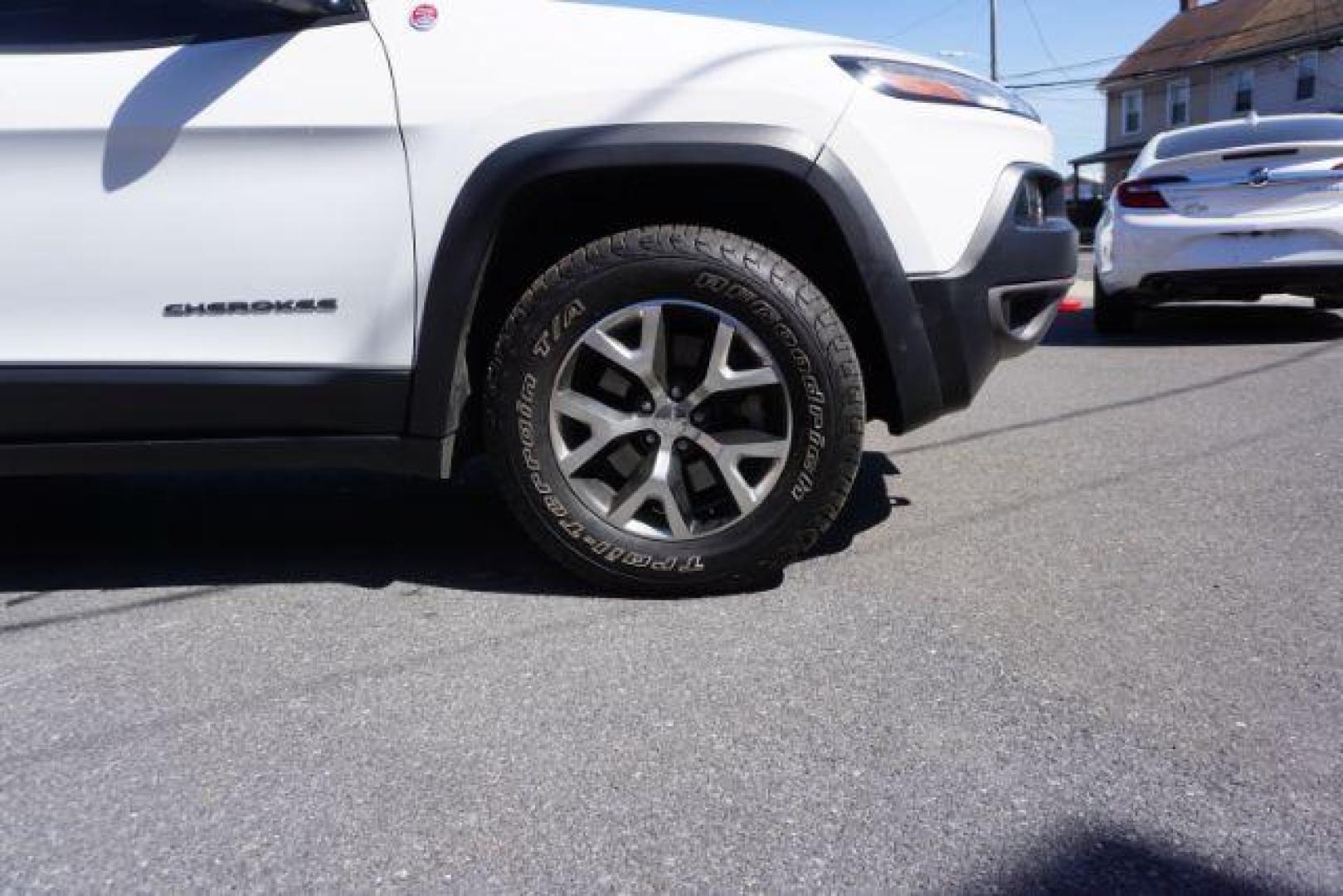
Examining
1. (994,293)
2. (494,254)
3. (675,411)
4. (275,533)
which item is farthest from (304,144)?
(994,293)

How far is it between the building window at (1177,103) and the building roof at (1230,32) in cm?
66

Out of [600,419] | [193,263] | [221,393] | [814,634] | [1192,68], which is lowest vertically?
[1192,68]

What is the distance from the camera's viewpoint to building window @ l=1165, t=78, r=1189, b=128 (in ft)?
127

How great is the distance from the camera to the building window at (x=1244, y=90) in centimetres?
3553

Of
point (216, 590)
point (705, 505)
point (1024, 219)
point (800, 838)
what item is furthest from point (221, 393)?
point (1024, 219)

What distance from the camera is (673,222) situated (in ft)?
10.7

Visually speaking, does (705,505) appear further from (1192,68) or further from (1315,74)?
(1192,68)

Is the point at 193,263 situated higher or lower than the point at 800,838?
→ higher

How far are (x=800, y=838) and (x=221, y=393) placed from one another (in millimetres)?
1866

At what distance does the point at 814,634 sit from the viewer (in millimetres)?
2871

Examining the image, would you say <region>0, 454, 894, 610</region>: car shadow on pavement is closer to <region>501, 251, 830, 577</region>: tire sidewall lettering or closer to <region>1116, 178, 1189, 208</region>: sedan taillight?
<region>501, 251, 830, 577</region>: tire sidewall lettering

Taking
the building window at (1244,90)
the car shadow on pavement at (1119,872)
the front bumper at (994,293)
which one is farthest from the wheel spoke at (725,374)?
the building window at (1244,90)

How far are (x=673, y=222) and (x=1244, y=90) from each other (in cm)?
3840

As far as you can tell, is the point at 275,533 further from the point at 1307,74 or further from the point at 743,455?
the point at 1307,74
